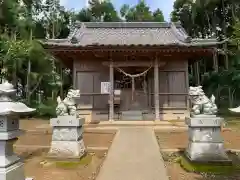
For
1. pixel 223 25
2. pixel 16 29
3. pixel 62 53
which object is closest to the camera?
pixel 62 53

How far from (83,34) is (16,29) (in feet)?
20.5

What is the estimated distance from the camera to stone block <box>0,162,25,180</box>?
11.9 feet

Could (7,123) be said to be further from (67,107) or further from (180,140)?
(180,140)

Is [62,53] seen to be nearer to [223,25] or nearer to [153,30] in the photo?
[153,30]

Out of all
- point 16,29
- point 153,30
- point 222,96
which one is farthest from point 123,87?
point 222,96

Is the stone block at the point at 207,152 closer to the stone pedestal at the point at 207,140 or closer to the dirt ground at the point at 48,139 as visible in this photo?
→ the stone pedestal at the point at 207,140

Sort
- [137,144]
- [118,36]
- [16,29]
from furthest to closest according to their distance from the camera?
[16,29] < [118,36] < [137,144]

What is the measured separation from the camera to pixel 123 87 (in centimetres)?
1634

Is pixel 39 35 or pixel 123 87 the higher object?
pixel 39 35

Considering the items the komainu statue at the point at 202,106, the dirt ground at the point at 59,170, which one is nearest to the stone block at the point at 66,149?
the dirt ground at the point at 59,170

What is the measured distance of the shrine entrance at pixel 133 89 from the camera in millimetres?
15883

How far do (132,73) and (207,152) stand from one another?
1075 centimetres

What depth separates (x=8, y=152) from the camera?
12.7 ft

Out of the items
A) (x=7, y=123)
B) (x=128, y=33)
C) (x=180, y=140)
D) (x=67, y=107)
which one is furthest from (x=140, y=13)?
(x=7, y=123)
